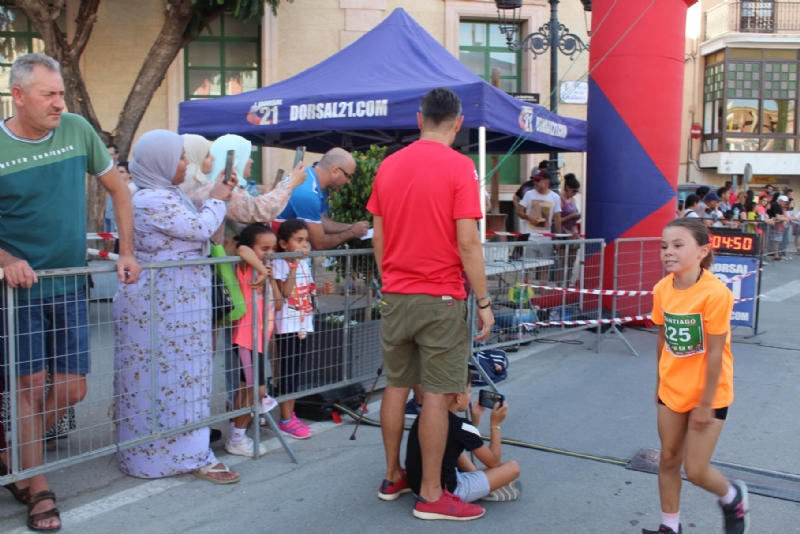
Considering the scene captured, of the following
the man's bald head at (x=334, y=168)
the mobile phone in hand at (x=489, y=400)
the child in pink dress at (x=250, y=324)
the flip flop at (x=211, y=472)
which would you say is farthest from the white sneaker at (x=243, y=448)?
the man's bald head at (x=334, y=168)

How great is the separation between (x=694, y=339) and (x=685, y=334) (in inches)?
1.7

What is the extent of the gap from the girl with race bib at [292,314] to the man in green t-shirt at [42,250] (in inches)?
46.4

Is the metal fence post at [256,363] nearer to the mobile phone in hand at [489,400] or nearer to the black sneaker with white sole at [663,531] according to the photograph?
the mobile phone in hand at [489,400]

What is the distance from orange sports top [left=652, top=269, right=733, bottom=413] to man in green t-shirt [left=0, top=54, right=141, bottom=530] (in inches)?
101

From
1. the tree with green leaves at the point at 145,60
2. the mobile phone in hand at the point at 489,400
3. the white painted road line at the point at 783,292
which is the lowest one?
the white painted road line at the point at 783,292

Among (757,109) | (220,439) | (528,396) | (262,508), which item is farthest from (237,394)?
(757,109)

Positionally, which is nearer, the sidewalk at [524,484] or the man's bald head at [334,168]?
the sidewalk at [524,484]

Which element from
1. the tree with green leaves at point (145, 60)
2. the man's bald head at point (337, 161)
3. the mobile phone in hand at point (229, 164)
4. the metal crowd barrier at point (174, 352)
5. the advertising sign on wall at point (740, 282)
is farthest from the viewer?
the tree with green leaves at point (145, 60)

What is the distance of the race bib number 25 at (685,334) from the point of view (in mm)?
3297

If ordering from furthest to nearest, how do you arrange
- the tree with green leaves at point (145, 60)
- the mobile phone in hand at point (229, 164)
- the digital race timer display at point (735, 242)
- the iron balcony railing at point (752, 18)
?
the iron balcony railing at point (752, 18)
the tree with green leaves at point (145, 60)
the digital race timer display at point (735, 242)
the mobile phone in hand at point (229, 164)

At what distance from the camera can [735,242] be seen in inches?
340

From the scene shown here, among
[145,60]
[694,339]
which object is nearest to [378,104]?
[694,339]

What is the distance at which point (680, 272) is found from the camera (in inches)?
133

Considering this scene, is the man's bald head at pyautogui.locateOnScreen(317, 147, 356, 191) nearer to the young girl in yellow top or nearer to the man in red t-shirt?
the man in red t-shirt
